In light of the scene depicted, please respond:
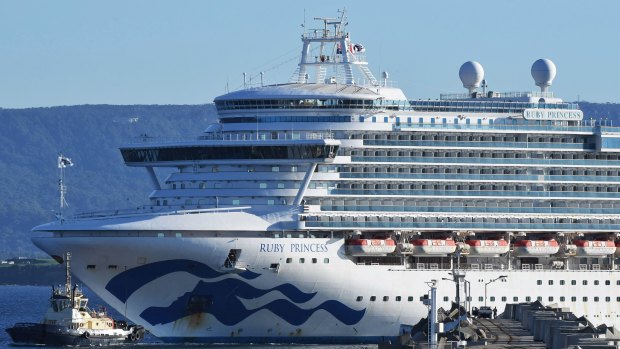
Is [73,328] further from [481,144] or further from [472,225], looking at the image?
[481,144]

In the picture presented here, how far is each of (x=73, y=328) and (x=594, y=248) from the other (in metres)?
23.5

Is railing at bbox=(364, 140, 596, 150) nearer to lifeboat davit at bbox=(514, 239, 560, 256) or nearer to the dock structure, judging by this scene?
lifeboat davit at bbox=(514, 239, 560, 256)

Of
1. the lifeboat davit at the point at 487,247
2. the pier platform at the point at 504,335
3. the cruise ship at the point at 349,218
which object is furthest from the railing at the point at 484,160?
the pier platform at the point at 504,335

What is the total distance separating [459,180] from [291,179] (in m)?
7.99

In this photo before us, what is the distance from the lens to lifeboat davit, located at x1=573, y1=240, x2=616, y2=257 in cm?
8450

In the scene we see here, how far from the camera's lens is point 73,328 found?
83.7 m

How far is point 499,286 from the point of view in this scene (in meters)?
82.7

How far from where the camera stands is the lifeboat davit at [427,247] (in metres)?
80.7

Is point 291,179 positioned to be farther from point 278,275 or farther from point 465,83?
point 465,83

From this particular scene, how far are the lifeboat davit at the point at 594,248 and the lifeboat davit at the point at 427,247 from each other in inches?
261

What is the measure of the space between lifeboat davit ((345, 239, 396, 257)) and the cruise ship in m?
0.08

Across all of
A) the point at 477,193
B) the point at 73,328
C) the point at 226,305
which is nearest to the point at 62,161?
the point at 73,328

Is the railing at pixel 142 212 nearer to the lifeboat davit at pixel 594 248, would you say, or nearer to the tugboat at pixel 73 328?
the tugboat at pixel 73 328

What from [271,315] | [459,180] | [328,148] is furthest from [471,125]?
[271,315]
